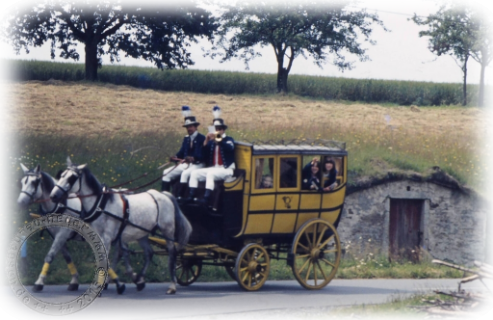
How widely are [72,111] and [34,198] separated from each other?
1692 centimetres

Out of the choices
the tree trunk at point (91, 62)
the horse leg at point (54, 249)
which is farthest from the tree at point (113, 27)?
the horse leg at point (54, 249)

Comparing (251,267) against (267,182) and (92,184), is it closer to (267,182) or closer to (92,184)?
(267,182)

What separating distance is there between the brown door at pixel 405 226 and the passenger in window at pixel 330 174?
25.2 feet

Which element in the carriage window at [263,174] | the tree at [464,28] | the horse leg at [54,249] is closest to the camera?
the horse leg at [54,249]

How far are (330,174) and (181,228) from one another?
2.80 metres

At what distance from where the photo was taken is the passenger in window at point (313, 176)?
12984 millimetres

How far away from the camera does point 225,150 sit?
40.9 ft

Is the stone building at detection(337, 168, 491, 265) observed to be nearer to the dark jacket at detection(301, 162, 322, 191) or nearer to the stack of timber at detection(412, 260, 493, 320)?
the dark jacket at detection(301, 162, 322, 191)

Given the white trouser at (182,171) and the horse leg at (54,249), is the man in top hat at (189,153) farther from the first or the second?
the horse leg at (54,249)

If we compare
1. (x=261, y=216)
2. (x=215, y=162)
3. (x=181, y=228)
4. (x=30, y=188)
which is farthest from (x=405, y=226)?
(x=30, y=188)

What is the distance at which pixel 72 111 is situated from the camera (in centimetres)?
2720

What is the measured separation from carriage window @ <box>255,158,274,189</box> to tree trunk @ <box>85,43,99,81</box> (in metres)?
27.4

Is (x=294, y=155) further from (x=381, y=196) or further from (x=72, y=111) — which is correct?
(x=72, y=111)

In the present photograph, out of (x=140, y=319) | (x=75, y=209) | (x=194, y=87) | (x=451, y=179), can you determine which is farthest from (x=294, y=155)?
A: (x=194, y=87)
